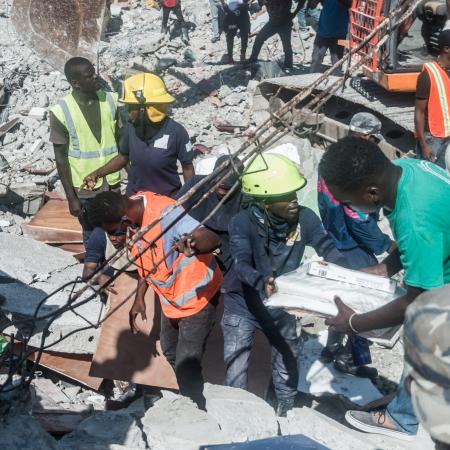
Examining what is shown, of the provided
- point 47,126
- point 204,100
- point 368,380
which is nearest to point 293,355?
point 368,380

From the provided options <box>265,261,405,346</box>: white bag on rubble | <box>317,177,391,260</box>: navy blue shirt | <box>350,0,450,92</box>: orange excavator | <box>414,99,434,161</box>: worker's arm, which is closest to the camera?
<box>265,261,405,346</box>: white bag on rubble

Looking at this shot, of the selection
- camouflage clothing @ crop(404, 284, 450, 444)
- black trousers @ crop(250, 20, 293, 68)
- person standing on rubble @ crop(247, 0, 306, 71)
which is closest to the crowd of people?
camouflage clothing @ crop(404, 284, 450, 444)

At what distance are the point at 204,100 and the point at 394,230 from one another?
8.50m

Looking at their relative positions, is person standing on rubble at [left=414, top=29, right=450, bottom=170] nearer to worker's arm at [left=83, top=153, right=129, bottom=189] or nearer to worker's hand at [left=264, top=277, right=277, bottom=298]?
worker's arm at [left=83, top=153, right=129, bottom=189]

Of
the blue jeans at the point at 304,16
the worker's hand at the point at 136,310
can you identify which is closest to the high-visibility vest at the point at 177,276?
the worker's hand at the point at 136,310

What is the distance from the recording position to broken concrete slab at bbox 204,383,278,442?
382 cm

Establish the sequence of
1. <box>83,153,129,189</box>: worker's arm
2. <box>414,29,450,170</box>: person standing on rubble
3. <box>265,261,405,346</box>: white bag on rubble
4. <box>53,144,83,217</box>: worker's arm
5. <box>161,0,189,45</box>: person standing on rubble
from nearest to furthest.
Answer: <box>265,261,405,346</box>: white bag on rubble, <box>83,153,129,189</box>: worker's arm, <box>53,144,83,217</box>: worker's arm, <box>414,29,450,170</box>: person standing on rubble, <box>161,0,189,45</box>: person standing on rubble

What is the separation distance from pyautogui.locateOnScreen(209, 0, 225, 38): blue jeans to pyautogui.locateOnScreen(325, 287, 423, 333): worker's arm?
10472mm

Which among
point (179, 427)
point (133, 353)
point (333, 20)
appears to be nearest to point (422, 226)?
point (179, 427)

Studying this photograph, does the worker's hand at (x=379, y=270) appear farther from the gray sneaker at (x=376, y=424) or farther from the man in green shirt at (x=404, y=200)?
the gray sneaker at (x=376, y=424)

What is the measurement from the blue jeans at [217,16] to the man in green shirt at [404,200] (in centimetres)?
1055

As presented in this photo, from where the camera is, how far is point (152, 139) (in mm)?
5609

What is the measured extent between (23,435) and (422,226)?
1.95 meters

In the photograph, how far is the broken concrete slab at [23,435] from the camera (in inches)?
132
